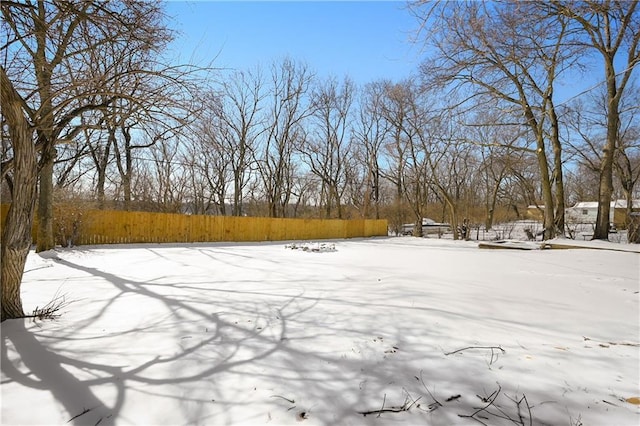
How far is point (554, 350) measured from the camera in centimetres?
241

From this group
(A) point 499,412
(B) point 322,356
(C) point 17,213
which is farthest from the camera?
(C) point 17,213

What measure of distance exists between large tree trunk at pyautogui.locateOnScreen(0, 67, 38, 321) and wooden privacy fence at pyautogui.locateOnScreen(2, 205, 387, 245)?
863 cm

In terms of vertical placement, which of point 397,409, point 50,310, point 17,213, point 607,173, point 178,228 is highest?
point 607,173

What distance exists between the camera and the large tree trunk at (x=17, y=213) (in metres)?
2.77

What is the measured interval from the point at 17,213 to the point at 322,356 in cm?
295

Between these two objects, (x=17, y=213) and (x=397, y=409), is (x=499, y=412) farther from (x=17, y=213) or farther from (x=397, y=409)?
(x=17, y=213)

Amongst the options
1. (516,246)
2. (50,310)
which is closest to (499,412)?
(50,310)

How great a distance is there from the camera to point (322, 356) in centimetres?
231

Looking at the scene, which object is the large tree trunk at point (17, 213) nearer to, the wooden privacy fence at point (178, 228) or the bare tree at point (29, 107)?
the bare tree at point (29, 107)

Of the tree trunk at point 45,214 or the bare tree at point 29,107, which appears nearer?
the bare tree at point 29,107

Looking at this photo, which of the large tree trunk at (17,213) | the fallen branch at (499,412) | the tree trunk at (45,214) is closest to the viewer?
the fallen branch at (499,412)

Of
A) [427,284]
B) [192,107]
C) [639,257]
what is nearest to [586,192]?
[639,257]

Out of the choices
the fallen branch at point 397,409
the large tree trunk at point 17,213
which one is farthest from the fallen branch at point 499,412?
the large tree trunk at point 17,213

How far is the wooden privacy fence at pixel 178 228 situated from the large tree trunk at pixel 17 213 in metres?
8.63
